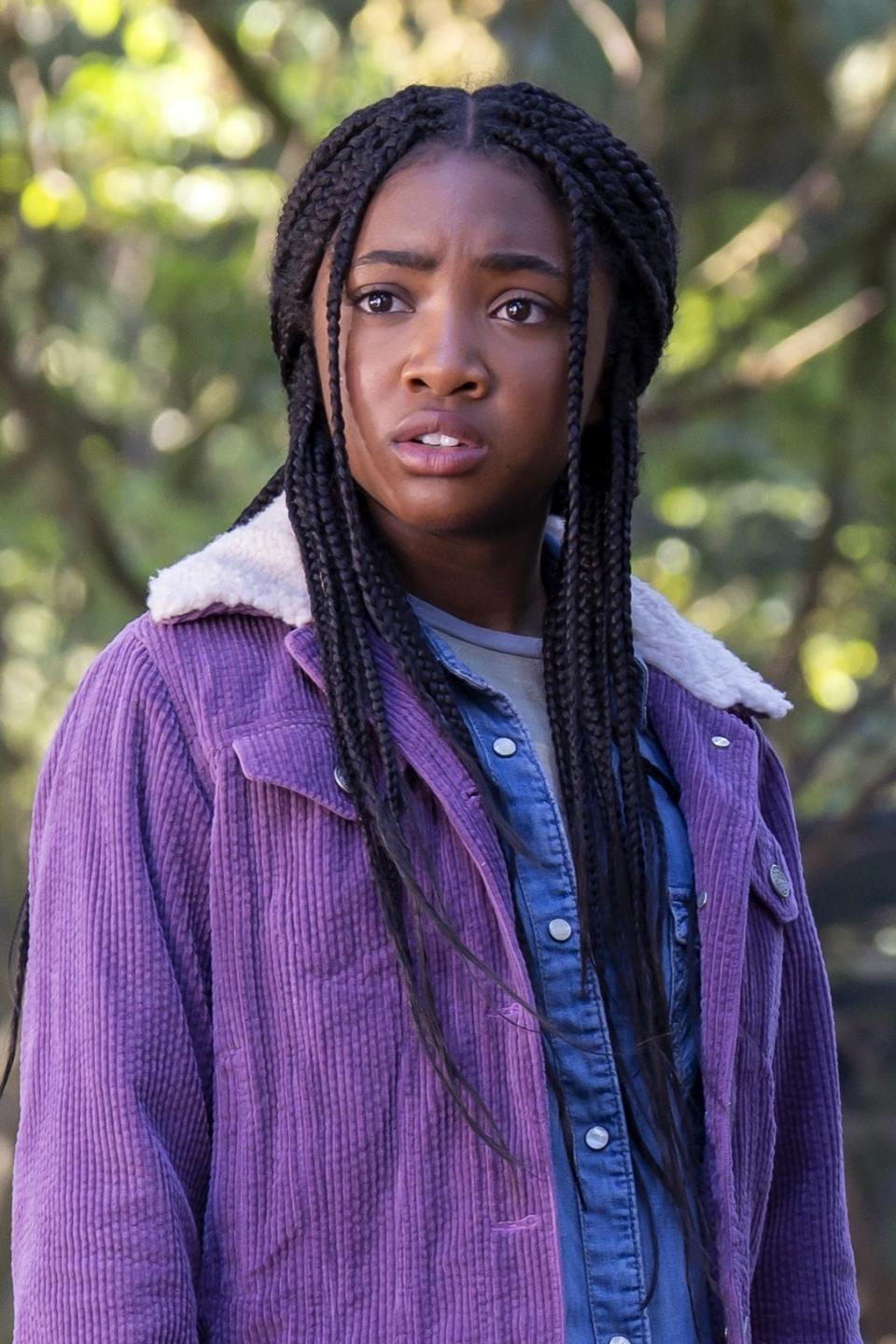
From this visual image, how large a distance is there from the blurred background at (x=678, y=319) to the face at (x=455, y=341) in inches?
111

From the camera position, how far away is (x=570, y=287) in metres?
1.95

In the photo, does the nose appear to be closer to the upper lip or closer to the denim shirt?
the upper lip

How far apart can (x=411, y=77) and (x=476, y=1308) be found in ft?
13.9

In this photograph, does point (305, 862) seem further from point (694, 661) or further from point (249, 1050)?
point (694, 661)

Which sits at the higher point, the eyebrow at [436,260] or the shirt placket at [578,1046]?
the eyebrow at [436,260]

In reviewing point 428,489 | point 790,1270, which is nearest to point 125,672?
point 428,489

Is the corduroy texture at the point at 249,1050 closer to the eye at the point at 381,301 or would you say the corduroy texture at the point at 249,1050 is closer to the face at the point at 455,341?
the face at the point at 455,341

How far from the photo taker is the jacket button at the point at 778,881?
2137mm

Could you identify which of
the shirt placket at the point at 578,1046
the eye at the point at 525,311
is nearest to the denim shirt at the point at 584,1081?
the shirt placket at the point at 578,1046

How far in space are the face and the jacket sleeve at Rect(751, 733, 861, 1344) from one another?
0.57 meters

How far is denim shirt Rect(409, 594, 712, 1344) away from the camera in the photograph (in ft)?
5.98

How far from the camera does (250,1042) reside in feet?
5.73

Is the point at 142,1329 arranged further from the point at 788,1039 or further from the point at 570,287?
the point at 570,287

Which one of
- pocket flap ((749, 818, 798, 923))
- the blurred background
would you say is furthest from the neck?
the blurred background
